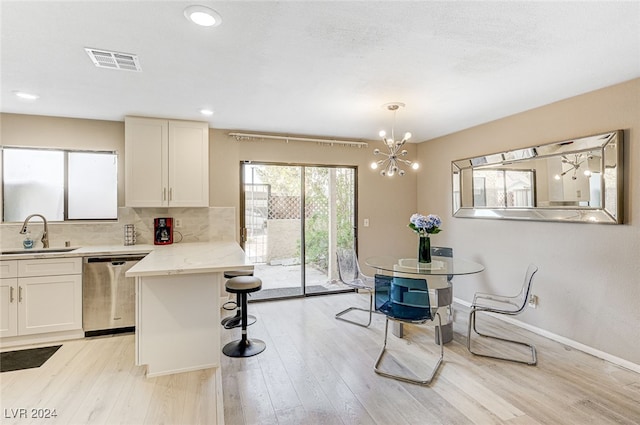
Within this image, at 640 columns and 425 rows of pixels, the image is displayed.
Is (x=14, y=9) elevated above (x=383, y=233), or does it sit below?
above

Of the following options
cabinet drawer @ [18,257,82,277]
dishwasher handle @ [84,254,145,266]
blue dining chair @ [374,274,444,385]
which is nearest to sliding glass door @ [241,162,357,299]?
dishwasher handle @ [84,254,145,266]

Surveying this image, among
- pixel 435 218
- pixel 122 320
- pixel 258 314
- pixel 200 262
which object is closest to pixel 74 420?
pixel 200 262

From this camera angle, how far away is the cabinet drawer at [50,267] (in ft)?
10.1

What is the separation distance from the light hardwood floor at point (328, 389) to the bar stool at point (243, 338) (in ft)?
0.36

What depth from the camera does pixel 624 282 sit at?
2701 millimetres

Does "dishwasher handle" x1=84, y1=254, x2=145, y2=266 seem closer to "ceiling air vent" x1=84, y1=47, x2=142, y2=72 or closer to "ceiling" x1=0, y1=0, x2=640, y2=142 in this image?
"ceiling" x1=0, y1=0, x2=640, y2=142

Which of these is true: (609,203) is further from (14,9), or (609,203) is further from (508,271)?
(14,9)

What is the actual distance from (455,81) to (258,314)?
11.1ft

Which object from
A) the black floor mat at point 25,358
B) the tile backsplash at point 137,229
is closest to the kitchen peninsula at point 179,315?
the black floor mat at point 25,358

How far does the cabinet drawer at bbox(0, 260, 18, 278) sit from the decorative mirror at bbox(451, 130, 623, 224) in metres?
5.20

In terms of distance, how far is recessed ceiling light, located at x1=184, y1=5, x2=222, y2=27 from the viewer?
1.70 m

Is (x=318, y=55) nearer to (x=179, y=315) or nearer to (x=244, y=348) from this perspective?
(x=179, y=315)

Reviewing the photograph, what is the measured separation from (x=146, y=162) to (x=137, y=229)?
87 centimetres

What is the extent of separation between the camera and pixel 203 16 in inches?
69.3
